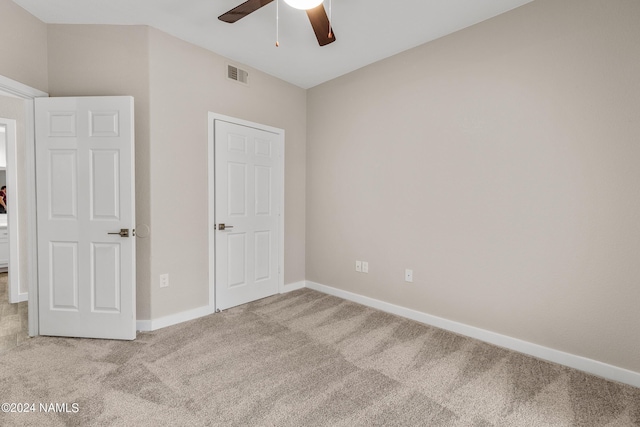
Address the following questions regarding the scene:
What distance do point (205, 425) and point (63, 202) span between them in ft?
7.10

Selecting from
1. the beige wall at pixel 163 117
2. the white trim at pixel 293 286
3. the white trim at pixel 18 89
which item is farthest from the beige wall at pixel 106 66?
the white trim at pixel 293 286

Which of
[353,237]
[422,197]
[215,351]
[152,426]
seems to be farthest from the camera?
[353,237]

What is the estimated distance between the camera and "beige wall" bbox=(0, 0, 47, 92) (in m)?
2.26

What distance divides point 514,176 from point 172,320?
3.24 meters

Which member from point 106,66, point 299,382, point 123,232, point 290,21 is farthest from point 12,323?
point 290,21

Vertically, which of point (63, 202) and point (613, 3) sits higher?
point (613, 3)

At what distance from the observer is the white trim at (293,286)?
3.91m

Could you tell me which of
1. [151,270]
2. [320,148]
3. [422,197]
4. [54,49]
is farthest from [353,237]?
[54,49]

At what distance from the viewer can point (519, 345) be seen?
2.41 metres

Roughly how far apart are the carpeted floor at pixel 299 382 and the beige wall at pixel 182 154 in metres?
0.52

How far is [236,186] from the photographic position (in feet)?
11.0

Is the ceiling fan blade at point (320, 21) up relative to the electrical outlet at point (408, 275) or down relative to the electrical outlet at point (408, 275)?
up

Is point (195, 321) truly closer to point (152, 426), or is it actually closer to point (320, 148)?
point (152, 426)

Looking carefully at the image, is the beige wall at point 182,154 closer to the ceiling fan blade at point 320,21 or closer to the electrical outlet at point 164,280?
the electrical outlet at point 164,280
